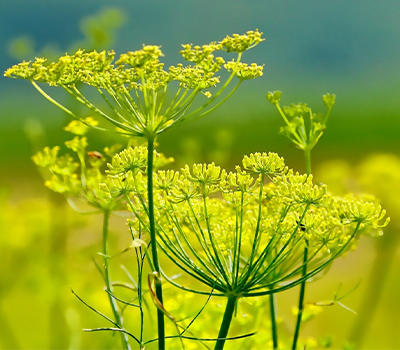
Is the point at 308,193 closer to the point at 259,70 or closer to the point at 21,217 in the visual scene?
the point at 259,70

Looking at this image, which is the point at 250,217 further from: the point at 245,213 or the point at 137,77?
the point at 137,77

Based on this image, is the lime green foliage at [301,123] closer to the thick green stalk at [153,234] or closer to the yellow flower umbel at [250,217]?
the yellow flower umbel at [250,217]

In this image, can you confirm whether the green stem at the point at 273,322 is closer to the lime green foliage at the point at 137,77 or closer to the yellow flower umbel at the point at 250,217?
the yellow flower umbel at the point at 250,217

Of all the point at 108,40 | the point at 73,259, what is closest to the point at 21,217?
the point at 73,259

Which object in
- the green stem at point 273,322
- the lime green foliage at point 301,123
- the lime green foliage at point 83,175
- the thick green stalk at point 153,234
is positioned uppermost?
the lime green foliage at point 301,123

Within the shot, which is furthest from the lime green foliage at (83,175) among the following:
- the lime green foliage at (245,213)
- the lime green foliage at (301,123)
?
the lime green foliage at (301,123)

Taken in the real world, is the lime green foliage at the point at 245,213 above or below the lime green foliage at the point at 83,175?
below

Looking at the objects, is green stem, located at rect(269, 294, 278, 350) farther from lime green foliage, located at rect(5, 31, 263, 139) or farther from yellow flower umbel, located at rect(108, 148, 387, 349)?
lime green foliage, located at rect(5, 31, 263, 139)

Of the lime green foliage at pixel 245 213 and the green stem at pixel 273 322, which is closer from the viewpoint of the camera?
the lime green foliage at pixel 245 213
